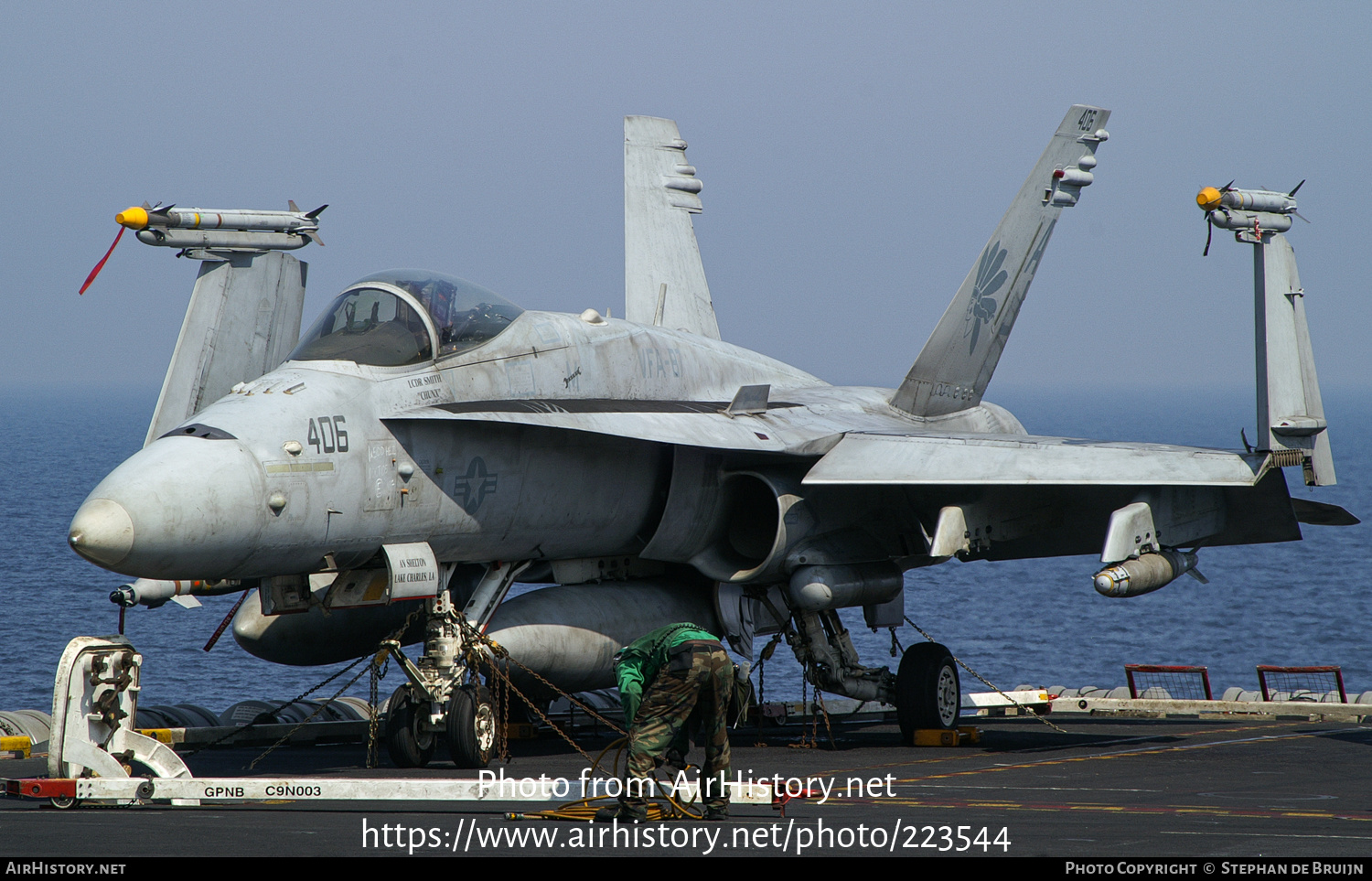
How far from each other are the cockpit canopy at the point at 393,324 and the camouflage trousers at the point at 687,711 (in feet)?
13.6

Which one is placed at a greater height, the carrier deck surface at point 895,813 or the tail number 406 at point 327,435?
the tail number 406 at point 327,435

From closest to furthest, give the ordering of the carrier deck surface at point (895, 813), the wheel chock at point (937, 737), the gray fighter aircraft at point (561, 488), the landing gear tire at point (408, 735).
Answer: the carrier deck surface at point (895, 813) < the gray fighter aircraft at point (561, 488) < the landing gear tire at point (408, 735) < the wheel chock at point (937, 737)

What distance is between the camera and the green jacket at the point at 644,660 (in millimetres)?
8094

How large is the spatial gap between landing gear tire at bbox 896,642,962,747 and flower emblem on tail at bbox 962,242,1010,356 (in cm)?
377

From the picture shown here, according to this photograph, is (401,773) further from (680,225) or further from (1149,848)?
(680,225)

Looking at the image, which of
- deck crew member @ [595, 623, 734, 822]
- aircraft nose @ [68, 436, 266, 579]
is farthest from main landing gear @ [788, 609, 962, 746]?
aircraft nose @ [68, 436, 266, 579]

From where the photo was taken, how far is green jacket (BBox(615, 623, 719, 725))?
26.6 feet

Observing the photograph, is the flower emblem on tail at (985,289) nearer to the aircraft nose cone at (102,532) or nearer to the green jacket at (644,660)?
the green jacket at (644,660)

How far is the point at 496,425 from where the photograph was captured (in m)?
11.6

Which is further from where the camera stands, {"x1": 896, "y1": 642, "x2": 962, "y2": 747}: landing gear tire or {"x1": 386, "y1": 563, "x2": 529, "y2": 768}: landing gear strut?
{"x1": 896, "y1": 642, "x2": 962, "y2": 747}: landing gear tire

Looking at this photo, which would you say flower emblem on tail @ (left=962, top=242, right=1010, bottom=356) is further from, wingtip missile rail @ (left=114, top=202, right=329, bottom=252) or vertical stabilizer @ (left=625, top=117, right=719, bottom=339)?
wingtip missile rail @ (left=114, top=202, right=329, bottom=252)

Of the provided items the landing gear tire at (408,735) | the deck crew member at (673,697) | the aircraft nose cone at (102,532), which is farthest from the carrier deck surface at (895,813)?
the aircraft nose cone at (102,532)

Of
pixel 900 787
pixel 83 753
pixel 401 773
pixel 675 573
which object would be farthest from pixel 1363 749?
pixel 83 753

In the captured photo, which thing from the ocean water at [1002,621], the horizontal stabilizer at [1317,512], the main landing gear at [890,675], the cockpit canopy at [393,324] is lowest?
the ocean water at [1002,621]
